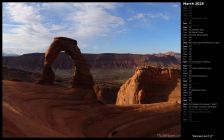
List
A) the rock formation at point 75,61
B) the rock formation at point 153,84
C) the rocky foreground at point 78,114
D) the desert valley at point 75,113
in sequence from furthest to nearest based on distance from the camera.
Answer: the rock formation at point 153,84, the rock formation at point 75,61, the rocky foreground at point 78,114, the desert valley at point 75,113

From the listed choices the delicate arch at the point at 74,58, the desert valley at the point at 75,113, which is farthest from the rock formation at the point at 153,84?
the desert valley at the point at 75,113

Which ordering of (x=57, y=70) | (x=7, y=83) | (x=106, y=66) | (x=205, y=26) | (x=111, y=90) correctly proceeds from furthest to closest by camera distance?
(x=106, y=66)
(x=57, y=70)
(x=111, y=90)
(x=7, y=83)
(x=205, y=26)

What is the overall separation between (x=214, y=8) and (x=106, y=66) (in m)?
83.4

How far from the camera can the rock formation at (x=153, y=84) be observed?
30.2 meters

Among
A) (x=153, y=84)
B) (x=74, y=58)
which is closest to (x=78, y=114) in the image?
(x=74, y=58)

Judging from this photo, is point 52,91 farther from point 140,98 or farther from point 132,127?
point 140,98

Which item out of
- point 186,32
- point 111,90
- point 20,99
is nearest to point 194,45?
point 186,32

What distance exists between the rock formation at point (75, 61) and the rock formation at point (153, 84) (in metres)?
10.9

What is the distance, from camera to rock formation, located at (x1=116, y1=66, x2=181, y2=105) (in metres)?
30.2

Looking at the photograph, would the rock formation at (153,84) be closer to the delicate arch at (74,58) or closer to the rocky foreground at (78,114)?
the delicate arch at (74,58)

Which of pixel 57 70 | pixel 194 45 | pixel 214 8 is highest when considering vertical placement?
pixel 214 8

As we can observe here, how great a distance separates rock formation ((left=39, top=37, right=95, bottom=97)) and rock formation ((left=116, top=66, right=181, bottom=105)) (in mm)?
10871

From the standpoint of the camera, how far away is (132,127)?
15.7m

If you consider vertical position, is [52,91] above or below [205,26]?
below
